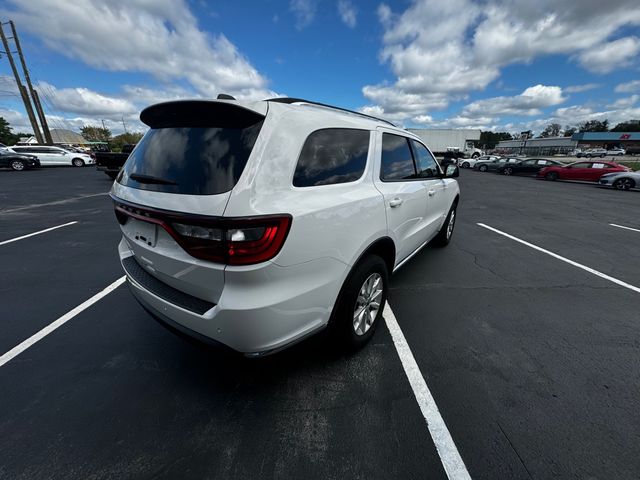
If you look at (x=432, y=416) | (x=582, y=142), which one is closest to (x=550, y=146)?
(x=582, y=142)

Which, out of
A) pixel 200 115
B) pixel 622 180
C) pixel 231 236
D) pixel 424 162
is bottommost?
pixel 622 180

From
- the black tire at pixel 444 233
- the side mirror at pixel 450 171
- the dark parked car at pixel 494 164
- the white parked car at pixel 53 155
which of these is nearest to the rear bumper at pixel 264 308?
the side mirror at pixel 450 171

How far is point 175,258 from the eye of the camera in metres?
1.63

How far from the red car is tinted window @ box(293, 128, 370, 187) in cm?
2383

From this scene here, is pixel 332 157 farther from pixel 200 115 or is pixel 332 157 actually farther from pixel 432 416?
pixel 432 416

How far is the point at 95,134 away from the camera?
3647 inches

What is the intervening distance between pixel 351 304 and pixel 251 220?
106cm

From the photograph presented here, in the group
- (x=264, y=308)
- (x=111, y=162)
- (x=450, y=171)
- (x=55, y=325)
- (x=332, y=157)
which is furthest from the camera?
(x=111, y=162)

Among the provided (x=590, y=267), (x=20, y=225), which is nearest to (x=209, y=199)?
(x=590, y=267)

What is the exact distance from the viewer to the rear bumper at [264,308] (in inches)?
59.3

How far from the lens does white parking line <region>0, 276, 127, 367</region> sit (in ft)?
7.71

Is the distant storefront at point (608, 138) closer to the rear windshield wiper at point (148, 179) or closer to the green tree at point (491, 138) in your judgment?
the green tree at point (491, 138)

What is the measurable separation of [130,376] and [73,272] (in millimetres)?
2643

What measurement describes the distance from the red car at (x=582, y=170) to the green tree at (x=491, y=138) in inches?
3533
